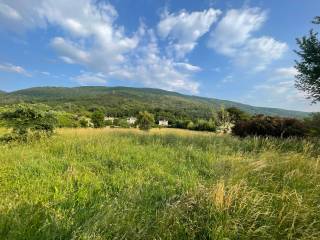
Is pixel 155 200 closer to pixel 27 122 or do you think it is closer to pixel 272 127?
pixel 27 122

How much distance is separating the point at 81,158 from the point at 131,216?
3.27m

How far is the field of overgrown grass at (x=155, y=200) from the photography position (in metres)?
2.83

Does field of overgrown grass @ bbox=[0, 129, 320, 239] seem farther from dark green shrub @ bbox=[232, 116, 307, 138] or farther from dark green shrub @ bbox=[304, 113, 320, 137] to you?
dark green shrub @ bbox=[232, 116, 307, 138]

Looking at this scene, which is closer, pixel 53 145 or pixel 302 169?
pixel 302 169

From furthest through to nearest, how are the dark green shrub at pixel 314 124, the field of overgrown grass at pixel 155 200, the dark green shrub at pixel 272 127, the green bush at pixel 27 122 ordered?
the dark green shrub at pixel 272 127, the dark green shrub at pixel 314 124, the green bush at pixel 27 122, the field of overgrown grass at pixel 155 200

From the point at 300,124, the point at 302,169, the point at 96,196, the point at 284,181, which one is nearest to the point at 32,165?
the point at 96,196

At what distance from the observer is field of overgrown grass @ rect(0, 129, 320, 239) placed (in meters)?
2.83

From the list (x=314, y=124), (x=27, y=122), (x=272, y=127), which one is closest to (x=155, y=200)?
(x=27, y=122)

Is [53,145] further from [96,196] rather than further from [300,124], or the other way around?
[300,124]

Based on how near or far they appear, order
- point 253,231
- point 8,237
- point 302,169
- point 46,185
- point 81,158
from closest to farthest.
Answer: point 8,237 < point 253,231 < point 46,185 < point 302,169 < point 81,158

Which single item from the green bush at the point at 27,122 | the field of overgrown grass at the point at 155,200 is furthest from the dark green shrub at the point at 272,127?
the green bush at the point at 27,122

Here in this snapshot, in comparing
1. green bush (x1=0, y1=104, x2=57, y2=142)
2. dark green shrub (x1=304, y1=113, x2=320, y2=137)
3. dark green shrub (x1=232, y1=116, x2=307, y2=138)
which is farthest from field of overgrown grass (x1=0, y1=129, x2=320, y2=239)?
dark green shrub (x1=232, y1=116, x2=307, y2=138)

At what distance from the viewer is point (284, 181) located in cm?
438

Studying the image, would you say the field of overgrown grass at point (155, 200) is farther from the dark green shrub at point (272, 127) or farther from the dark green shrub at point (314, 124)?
the dark green shrub at point (272, 127)
